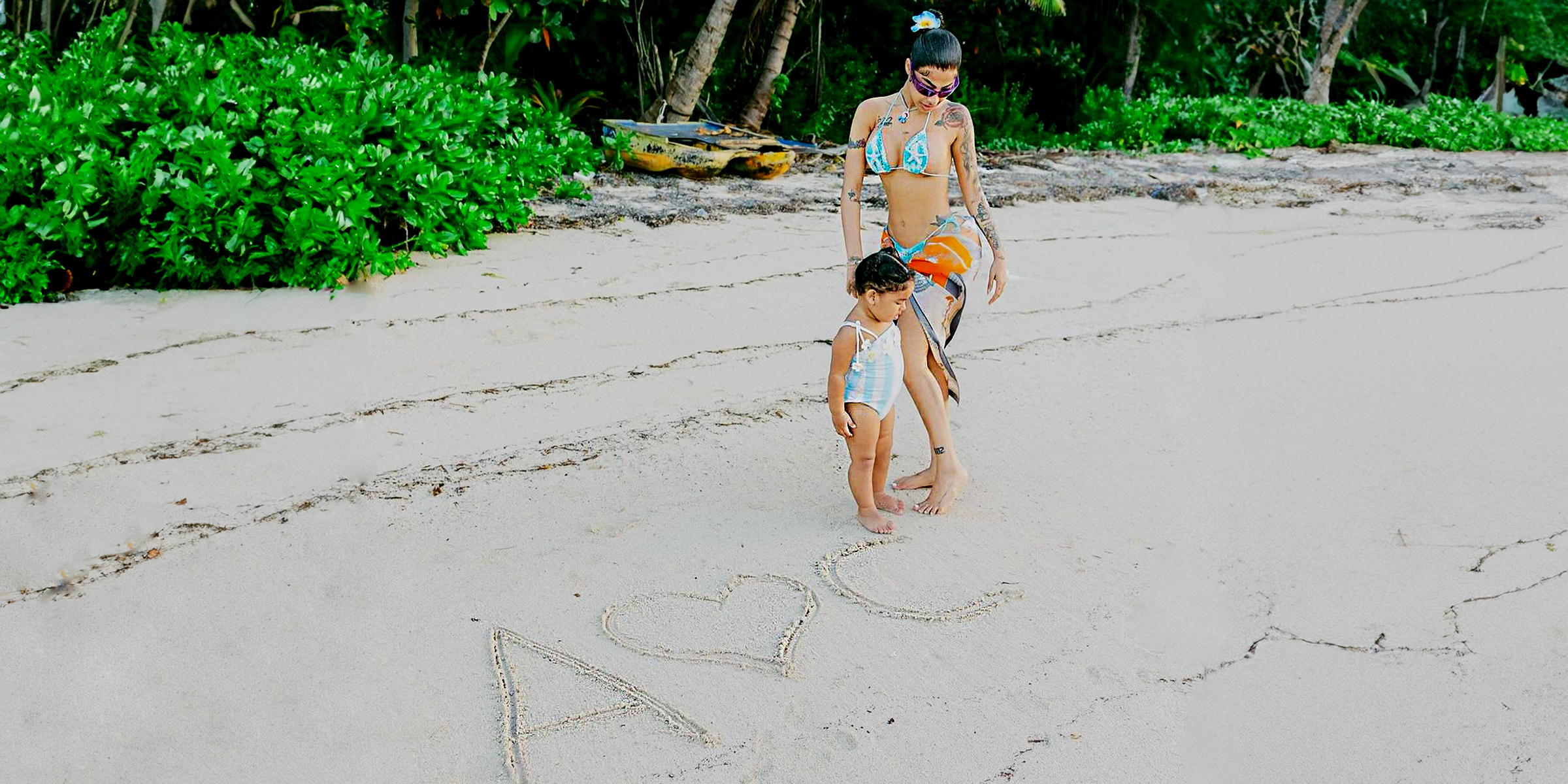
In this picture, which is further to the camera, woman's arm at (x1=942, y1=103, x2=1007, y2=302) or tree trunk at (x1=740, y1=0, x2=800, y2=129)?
tree trunk at (x1=740, y1=0, x2=800, y2=129)

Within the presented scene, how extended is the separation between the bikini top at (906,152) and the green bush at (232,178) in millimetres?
2618

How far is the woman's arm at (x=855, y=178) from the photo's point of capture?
374 centimetres

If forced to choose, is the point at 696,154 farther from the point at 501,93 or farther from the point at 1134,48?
the point at 1134,48

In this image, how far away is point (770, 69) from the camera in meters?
11.0

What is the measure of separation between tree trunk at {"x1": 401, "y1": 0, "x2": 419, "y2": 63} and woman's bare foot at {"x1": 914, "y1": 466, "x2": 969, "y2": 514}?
6.61 m

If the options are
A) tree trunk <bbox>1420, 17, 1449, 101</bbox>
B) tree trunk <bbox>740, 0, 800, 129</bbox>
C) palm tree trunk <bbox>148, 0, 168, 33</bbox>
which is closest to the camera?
palm tree trunk <bbox>148, 0, 168, 33</bbox>

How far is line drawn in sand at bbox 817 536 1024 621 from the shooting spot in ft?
10.4

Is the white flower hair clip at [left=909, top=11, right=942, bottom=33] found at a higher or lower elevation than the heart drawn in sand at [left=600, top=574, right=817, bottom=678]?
higher

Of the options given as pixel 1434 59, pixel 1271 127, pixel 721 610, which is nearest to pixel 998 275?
pixel 721 610

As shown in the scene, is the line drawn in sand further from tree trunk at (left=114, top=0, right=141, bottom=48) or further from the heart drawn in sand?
tree trunk at (left=114, top=0, right=141, bottom=48)

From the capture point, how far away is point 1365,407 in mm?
4664

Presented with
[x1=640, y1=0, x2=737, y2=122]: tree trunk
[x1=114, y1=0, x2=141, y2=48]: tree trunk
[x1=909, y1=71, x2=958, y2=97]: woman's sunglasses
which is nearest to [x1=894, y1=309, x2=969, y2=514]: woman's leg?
[x1=909, y1=71, x2=958, y2=97]: woman's sunglasses

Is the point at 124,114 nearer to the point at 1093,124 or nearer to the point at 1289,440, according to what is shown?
the point at 1289,440

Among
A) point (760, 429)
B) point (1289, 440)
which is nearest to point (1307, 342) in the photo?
A: point (1289, 440)
